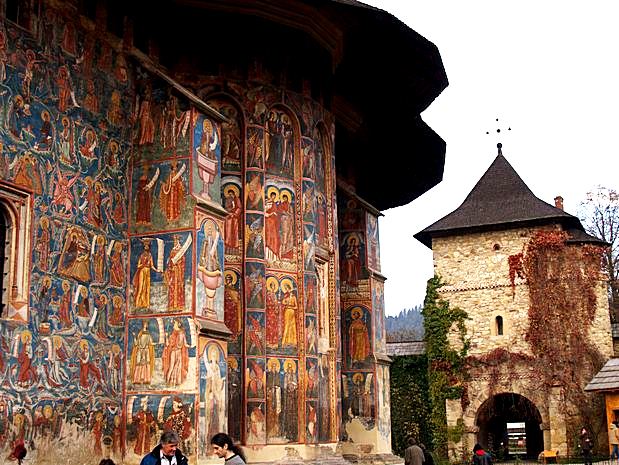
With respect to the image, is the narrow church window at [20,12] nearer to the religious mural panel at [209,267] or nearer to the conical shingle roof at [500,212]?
the religious mural panel at [209,267]

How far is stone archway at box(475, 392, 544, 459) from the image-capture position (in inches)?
984

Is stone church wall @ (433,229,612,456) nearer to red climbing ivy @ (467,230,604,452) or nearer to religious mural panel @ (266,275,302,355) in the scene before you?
red climbing ivy @ (467,230,604,452)

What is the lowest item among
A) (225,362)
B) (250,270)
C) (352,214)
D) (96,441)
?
(96,441)

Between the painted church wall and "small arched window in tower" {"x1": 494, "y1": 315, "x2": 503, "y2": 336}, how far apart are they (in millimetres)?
16774

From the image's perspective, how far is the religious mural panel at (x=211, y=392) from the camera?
31.3 ft

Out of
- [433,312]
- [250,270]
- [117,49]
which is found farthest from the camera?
[433,312]

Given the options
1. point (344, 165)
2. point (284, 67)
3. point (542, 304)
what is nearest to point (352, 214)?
point (344, 165)

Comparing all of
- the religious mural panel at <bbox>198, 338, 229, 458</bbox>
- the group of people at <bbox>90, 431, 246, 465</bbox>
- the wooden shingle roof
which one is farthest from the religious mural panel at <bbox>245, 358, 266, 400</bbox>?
the wooden shingle roof

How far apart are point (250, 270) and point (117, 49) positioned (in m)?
3.20

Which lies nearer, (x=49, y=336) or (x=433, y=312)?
(x=49, y=336)

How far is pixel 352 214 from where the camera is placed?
617 inches

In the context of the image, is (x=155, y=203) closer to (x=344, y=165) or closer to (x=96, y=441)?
(x=96, y=441)

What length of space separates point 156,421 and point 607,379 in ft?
50.8

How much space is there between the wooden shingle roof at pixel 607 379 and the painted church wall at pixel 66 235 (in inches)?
597
